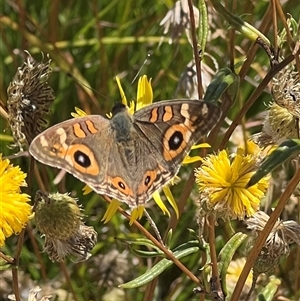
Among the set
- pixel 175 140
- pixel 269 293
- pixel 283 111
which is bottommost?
pixel 269 293

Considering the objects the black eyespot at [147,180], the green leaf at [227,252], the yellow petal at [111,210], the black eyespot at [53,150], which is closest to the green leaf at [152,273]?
the green leaf at [227,252]

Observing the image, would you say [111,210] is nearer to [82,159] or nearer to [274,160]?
[82,159]

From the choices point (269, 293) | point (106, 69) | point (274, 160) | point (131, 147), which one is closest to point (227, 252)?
point (269, 293)

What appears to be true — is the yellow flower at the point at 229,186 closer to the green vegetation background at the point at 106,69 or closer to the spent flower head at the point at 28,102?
the spent flower head at the point at 28,102

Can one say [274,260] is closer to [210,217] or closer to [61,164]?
[210,217]

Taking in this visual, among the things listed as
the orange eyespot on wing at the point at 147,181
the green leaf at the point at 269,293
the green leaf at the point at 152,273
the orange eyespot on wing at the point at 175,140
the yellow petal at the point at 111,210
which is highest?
the orange eyespot on wing at the point at 175,140

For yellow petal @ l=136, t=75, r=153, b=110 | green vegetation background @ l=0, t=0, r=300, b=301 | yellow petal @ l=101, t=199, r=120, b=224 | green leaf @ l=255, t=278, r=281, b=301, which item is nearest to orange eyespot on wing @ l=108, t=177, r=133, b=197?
yellow petal @ l=101, t=199, r=120, b=224
